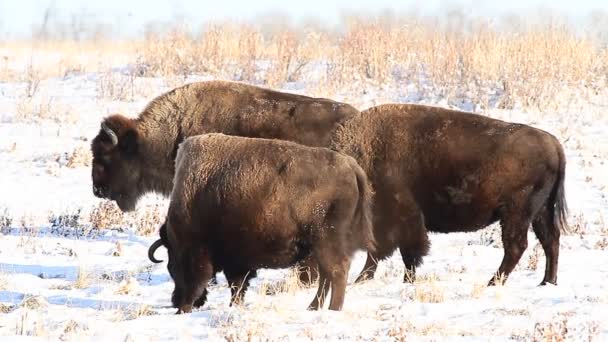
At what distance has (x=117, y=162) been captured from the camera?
10.5 metres

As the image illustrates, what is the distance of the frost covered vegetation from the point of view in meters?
6.56

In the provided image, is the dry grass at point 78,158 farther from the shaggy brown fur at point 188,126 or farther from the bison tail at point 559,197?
the bison tail at point 559,197

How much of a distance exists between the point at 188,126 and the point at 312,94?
295 inches

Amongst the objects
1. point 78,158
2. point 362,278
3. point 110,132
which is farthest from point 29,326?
point 78,158

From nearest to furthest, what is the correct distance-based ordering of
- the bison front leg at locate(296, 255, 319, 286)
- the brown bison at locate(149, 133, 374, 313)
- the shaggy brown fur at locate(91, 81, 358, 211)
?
the brown bison at locate(149, 133, 374, 313) < the bison front leg at locate(296, 255, 319, 286) < the shaggy brown fur at locate(91, 81, 358, 211)

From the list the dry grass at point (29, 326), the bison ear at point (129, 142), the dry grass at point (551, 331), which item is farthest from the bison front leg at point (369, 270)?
the dry grass at point (29, 326)

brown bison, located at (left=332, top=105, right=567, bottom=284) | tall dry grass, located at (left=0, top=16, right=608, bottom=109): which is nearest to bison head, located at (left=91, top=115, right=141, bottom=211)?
brown bison, located at (left=332, top=105, right=567, bottom=284)

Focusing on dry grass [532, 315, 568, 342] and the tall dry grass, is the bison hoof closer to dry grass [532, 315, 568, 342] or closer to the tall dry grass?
dry grass [532, 315, 568, 342]

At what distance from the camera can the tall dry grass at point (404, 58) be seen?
58.5 feet

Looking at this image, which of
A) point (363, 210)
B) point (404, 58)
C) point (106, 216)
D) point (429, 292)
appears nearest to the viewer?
point (363, 210)

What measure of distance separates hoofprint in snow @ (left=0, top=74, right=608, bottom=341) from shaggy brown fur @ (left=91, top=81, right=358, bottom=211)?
69 cm

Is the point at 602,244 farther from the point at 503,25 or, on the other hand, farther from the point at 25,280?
the point at 503,25

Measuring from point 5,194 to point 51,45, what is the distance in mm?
15198

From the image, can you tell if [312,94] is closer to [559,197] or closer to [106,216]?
[106,216]
